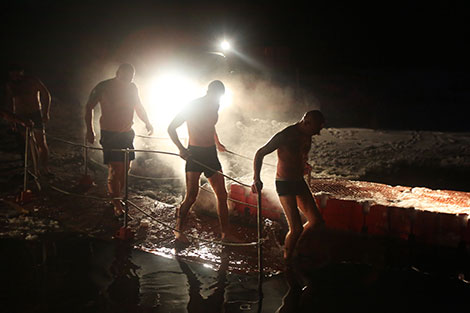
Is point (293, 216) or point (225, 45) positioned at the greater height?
point (225, 45)

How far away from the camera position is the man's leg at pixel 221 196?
550 centimetres

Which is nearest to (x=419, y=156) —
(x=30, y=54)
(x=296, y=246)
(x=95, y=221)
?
(x=296, y=246)

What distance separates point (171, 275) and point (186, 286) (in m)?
0.34

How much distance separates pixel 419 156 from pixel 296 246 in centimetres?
620

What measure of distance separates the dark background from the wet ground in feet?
35.7

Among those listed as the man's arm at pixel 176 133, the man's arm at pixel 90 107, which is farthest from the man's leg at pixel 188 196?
the man's arm at pixel 90 107

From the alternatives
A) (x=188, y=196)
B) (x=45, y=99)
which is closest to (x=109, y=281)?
(x=188, y=196)

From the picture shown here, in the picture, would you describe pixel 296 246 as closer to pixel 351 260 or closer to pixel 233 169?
pixel 351 260

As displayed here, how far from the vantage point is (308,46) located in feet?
65.0

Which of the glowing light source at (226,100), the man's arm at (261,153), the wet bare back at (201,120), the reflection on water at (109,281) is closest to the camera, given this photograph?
the reflection on water at (109,281)

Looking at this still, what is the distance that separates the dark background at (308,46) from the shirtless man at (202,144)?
1102 cm

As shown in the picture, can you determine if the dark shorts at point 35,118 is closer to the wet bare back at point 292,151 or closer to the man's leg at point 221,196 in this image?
the man's leg at point 221,196

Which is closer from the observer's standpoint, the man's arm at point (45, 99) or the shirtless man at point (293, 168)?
the shirtless man at point (293, 168)

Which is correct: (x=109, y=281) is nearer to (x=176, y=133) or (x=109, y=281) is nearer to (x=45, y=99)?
(x=176, y=133)
